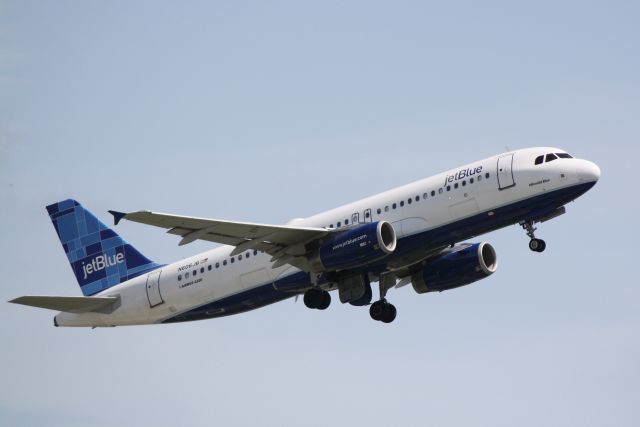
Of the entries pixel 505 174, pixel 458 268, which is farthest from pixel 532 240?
pixel 458 268

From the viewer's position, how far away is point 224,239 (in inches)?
1880

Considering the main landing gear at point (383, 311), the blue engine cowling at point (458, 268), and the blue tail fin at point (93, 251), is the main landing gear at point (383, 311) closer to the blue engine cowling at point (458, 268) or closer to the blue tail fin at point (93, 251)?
the blue engine cowling at point (458, 268)

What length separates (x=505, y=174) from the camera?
46562 millimetres

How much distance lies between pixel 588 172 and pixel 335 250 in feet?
33.0

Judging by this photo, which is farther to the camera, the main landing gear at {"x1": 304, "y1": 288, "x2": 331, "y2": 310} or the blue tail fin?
the blue tail fin

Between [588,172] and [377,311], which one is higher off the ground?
[588,172]

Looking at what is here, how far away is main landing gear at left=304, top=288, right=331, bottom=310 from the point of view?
5062 centimetres

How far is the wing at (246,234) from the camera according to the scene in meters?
44.7

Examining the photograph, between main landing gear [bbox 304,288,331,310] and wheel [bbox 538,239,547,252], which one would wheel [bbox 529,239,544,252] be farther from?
main landing gear [bbox 304,288,331,310]

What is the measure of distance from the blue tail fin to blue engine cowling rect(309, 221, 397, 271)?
10946 mm

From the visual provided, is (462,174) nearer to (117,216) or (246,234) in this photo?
(246,234)

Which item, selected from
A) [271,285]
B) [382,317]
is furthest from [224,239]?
[382,317]

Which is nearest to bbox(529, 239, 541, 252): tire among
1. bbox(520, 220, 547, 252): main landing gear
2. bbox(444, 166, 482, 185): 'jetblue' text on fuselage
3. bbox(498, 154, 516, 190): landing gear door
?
bbox(520, 220, 547, 252): main landing gear

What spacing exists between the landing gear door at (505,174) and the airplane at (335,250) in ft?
0.13
